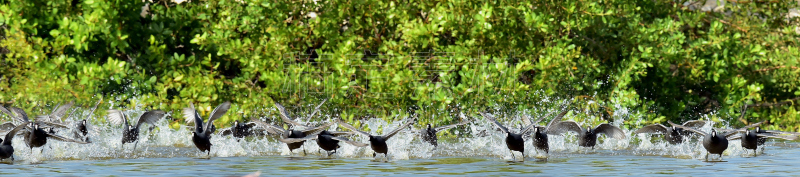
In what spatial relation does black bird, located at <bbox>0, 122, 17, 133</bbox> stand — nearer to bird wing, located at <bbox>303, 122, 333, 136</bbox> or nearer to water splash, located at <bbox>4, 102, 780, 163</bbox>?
water splash, located at <bbox>4, 102, 780, 163</bbox>

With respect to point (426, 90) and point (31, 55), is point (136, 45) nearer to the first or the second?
point (31, 55)

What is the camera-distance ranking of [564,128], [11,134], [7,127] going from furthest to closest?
[564,128] < [7,127] < [11,134]

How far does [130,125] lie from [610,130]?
7.16 meters

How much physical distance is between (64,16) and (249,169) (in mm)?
7860

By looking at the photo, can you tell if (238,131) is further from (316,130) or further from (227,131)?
(316,130)

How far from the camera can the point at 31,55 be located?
691 inches

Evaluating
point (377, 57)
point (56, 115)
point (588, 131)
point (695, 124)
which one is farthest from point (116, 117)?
point (695, 124)

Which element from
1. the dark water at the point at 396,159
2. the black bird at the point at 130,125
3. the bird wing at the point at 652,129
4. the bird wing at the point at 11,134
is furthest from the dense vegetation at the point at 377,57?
the bird wing at the point at 11,134

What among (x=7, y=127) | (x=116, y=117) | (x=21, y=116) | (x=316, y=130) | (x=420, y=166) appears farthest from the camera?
(x=116, y=117)

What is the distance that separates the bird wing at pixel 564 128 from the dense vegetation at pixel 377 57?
2.23 metres

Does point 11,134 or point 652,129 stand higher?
point 652,129

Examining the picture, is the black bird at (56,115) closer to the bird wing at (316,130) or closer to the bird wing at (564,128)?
the bird wing at (316,130)

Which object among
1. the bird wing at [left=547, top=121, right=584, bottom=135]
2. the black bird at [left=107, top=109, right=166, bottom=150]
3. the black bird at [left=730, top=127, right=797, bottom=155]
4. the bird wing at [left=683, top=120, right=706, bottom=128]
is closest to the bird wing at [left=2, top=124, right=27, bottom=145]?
the black bird at [left=107, top=109, right=166, bottom=150]

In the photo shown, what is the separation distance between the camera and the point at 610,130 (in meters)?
14.8
